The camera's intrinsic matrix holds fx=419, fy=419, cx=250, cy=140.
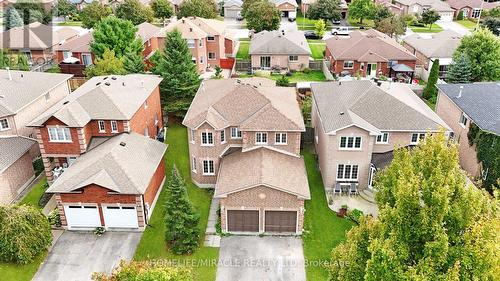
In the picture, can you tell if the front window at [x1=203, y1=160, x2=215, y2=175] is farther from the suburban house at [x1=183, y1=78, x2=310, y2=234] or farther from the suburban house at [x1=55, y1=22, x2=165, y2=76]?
the suburban house at [x1=55, y1=22, x2=165, y2=76]

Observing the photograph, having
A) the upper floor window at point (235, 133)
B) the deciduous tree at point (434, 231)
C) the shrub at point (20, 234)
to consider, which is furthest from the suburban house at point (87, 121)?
the deciduous tree at point (434, 231)

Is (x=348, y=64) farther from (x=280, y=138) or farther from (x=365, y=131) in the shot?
(x=280, y=138)

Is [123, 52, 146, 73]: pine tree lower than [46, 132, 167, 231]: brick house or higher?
higher

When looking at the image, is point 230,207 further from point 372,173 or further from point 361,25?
point 361,25

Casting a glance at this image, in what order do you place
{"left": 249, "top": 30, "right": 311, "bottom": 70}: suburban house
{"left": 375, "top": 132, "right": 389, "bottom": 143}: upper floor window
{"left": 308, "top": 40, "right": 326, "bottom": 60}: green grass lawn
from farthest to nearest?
{"left": 308, "top": 40, "right": 326, "bottom": 60}: green grass lawn < {"left": 249, "top": 30, "right": 311, "bottom": 70}: suburban house < {"left": 375, "top": 132, "right": 389, "bottom": 143}: upper floor window

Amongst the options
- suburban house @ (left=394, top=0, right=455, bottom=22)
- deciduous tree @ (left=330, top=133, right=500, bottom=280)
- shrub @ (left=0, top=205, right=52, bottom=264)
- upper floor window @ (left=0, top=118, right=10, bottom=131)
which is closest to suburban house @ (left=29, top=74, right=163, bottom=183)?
upper floor window @ (left=0, top=118, right=10, bottom=131)

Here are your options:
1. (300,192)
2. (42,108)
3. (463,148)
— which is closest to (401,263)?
(300,192)
